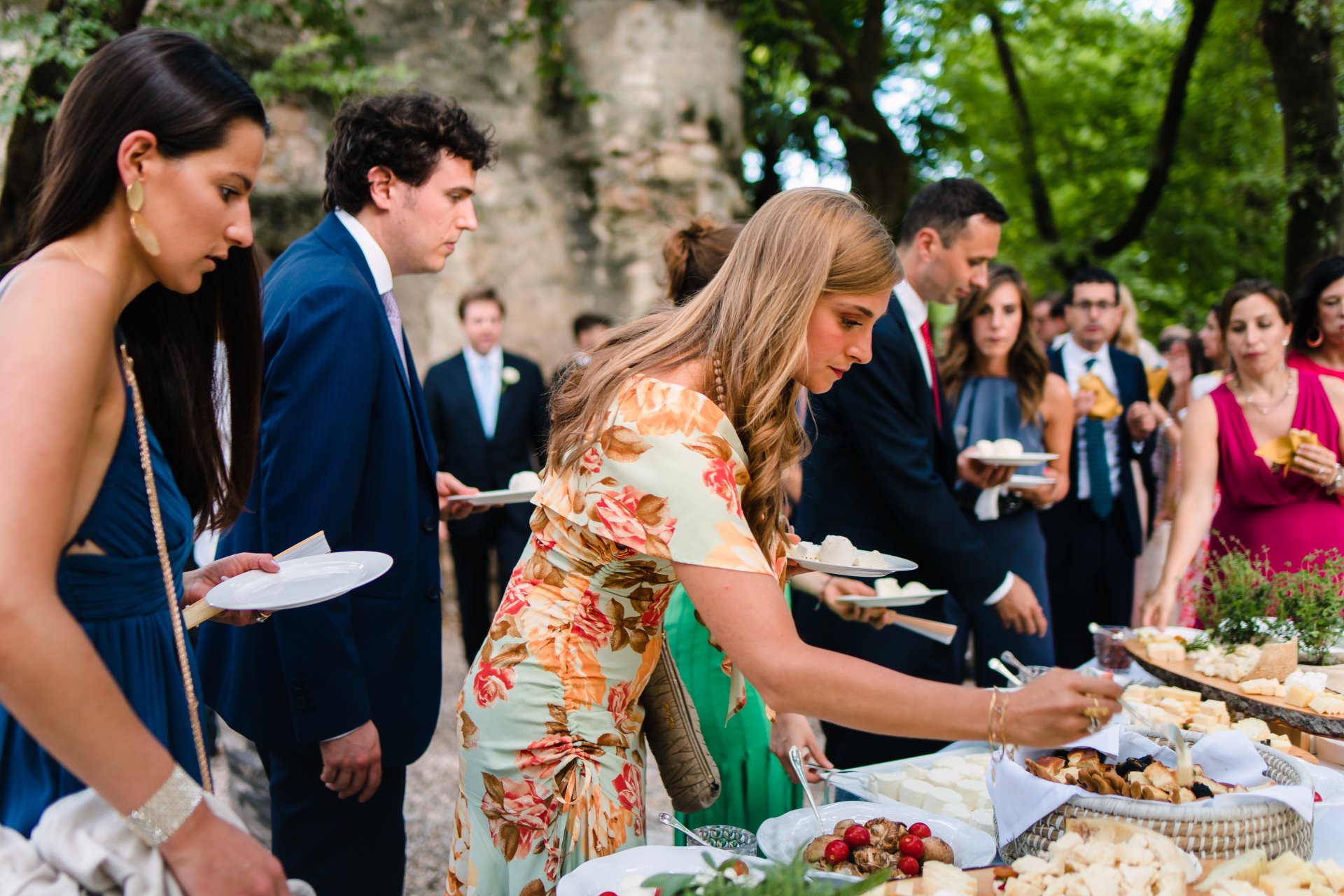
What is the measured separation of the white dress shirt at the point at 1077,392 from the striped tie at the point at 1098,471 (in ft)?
0.06

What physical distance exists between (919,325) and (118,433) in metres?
2.65

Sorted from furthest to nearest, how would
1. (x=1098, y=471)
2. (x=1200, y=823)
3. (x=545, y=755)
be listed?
(x=1098, y=471)
(x=545, y=755)
(x=1200, y=823)

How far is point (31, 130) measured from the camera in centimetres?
568

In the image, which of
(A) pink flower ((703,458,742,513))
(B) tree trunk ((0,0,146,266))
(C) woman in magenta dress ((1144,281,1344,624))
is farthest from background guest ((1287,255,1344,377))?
(B) tree trunk ((0,0,146,266))

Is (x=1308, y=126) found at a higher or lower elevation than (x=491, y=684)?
higher

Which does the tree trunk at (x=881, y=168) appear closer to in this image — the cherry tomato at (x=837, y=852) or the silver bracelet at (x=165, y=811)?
the cherry tomato at (x=837, y=852)

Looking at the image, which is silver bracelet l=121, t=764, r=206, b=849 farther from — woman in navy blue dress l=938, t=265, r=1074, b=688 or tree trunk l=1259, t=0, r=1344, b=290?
tree trunk l=1259, t=0, r=1344, b=290

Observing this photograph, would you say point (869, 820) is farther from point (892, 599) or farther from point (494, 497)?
point (494, 497)

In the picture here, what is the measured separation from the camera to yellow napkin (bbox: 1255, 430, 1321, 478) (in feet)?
11.4

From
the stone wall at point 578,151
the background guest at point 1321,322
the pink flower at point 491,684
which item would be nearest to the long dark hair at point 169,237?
the pink flower at point 491,684

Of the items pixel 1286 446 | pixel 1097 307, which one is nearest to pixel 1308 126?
pixel 1097 307

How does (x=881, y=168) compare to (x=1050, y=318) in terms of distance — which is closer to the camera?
(x=1050, y=318)

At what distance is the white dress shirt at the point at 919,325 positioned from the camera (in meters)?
3.05

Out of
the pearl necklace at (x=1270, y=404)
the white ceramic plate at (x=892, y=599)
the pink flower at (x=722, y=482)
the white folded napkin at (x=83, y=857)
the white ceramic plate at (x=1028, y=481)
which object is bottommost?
the white ceramic plate at (x=892, y=599)
